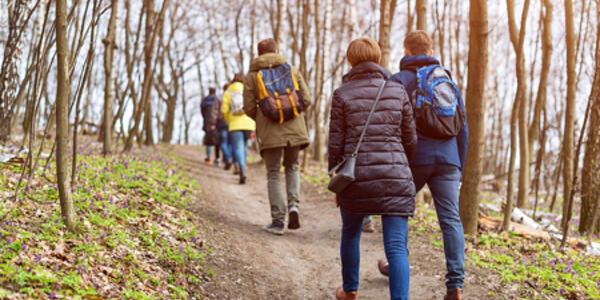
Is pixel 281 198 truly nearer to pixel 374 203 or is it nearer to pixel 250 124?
pixel 374 203

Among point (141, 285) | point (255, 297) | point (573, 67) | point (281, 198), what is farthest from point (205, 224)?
point (573, 67)

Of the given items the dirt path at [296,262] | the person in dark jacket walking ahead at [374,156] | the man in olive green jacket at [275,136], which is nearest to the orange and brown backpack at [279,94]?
the man in olive green jacket at [275,136]

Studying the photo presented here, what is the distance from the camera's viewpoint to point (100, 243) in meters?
3.82

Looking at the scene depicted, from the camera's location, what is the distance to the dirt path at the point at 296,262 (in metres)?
4.32

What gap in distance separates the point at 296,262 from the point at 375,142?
2308 mm

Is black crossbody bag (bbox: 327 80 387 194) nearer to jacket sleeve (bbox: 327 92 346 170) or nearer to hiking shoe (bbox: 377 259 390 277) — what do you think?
jacket sleeve (bbox: 327 92 346 170)

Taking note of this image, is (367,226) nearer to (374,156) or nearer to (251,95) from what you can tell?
(251,95)

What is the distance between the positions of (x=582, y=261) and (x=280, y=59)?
14.8ft

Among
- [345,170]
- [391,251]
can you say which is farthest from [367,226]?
[345,170]

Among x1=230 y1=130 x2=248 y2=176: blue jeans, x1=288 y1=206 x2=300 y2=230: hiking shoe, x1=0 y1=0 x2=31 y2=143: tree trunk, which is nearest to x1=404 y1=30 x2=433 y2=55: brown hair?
x1=288 y1=206 x2=300 y2=230: hiking shoe

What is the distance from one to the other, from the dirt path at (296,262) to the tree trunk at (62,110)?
1423 mm

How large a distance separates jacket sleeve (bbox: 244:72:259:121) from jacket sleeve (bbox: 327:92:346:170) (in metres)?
2.49

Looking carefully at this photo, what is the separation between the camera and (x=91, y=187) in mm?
5395

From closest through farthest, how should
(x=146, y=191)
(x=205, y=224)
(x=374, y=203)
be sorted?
(x=374, y=203) → (x=205, y=224) → (x=146, y=191)
